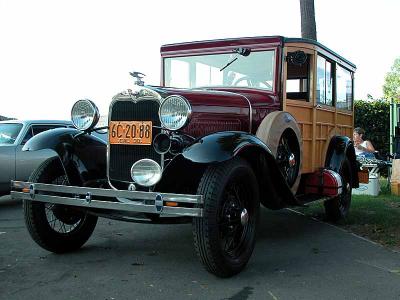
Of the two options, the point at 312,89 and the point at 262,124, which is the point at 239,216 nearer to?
the point at 262,124

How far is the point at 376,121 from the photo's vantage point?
13172 millimetres

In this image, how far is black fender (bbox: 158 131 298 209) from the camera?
11.9 ft

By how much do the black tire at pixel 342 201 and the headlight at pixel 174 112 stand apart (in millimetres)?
3213

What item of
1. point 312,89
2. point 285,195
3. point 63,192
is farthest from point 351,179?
point 63,192

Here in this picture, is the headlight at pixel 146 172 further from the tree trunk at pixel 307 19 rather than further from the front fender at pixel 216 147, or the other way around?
the tree trunk at pixel 307 19

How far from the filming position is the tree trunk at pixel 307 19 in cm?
1217

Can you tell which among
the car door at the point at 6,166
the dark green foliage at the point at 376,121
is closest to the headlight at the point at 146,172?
the car door at the point at 6,166

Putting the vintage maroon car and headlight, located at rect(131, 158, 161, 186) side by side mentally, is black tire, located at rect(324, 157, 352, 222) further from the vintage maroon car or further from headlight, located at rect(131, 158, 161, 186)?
headlight, located at rect(131, 158, 161, 186)

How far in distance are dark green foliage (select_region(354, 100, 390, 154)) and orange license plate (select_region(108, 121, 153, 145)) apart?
10.2 metres

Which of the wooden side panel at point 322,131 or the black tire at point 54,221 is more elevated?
the wooden side panel at point 322,131

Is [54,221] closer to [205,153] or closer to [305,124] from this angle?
[205,153]

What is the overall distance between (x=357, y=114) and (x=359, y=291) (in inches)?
411

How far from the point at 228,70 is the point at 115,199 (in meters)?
2.33

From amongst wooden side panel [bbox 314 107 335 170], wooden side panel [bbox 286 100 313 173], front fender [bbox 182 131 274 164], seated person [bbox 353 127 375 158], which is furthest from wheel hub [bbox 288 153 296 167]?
seated person [bbox 353 127 375 158]
